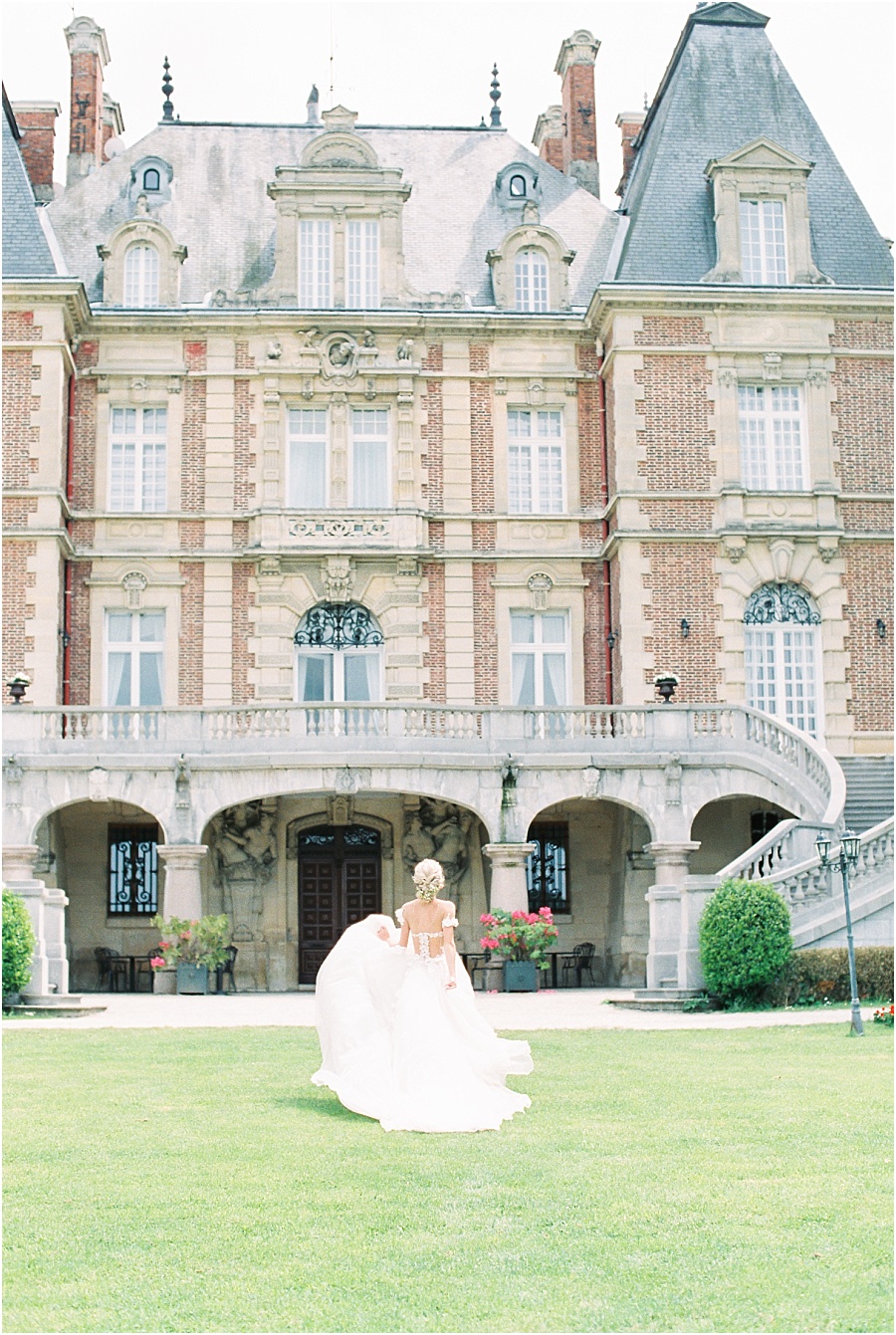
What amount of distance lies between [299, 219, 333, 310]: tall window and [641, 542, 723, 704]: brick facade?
27.6 feet

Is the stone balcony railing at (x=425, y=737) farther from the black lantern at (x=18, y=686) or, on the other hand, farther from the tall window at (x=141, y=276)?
the tall window at (x=141, y=276)

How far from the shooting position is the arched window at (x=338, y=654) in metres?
32.5

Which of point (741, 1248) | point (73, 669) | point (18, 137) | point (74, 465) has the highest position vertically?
point (18, 137)

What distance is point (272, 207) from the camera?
35969 millimetres

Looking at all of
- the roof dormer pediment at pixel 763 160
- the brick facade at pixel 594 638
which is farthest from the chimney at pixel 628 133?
the brick facade at pixel 594 638

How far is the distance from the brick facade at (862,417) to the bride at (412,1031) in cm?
2191

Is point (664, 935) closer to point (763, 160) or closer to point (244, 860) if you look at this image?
point (244, 860)

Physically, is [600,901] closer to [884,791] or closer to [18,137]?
[884,791]

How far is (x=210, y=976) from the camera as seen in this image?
27.2 meters

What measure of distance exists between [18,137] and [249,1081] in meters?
27.5

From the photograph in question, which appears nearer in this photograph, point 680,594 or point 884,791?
point 884,791

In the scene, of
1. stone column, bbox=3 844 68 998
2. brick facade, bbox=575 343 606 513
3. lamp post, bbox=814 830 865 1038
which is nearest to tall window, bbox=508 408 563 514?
brick facade, bbox=575 343 606 513

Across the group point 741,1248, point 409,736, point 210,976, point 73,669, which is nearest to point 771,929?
point 409,736

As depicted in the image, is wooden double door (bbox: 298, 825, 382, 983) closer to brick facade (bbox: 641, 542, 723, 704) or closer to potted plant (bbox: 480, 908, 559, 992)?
potted plant (bbox: 480, 908, 559, 992)
